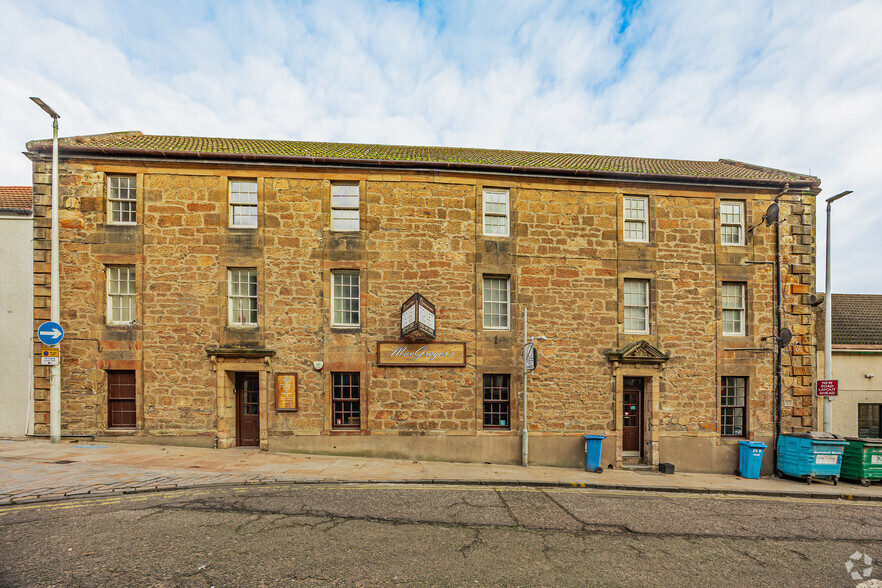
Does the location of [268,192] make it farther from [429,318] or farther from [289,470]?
[289,470]

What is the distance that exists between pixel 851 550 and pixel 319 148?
1694cm

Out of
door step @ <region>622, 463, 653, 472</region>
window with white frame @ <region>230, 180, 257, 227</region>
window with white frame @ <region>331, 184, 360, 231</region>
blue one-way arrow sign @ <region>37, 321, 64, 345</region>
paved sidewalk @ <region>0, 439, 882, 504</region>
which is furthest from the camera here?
window with white frame @ <region>331, 184, 360, 231</region>

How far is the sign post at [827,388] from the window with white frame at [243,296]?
1815 centimetres

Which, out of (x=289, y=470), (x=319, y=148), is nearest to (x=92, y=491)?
(x=289, y=470)

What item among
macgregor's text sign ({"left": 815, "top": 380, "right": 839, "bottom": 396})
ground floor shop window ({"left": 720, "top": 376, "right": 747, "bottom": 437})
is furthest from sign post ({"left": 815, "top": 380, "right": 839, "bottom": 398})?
ground floor shop window ({"left": 720, "top": 376, "right": 747, "bottom": 437})

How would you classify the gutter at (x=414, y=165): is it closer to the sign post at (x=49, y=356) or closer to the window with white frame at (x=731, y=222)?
the window with white frame at (x=731, y=222)

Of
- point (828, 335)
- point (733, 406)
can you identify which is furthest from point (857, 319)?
point (733, 406)

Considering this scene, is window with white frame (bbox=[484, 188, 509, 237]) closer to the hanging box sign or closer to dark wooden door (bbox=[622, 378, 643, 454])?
the hanging box sign

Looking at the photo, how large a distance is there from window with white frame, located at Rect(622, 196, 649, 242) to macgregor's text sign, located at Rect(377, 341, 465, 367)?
6886mm

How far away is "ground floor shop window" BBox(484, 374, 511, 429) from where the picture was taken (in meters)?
12.4

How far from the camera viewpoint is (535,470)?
11305 mm

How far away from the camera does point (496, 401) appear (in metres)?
12.4

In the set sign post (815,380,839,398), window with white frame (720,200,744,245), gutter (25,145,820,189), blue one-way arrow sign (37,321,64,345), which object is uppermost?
gutter (25,145,820,189)

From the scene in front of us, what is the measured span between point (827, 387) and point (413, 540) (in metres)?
14.2
